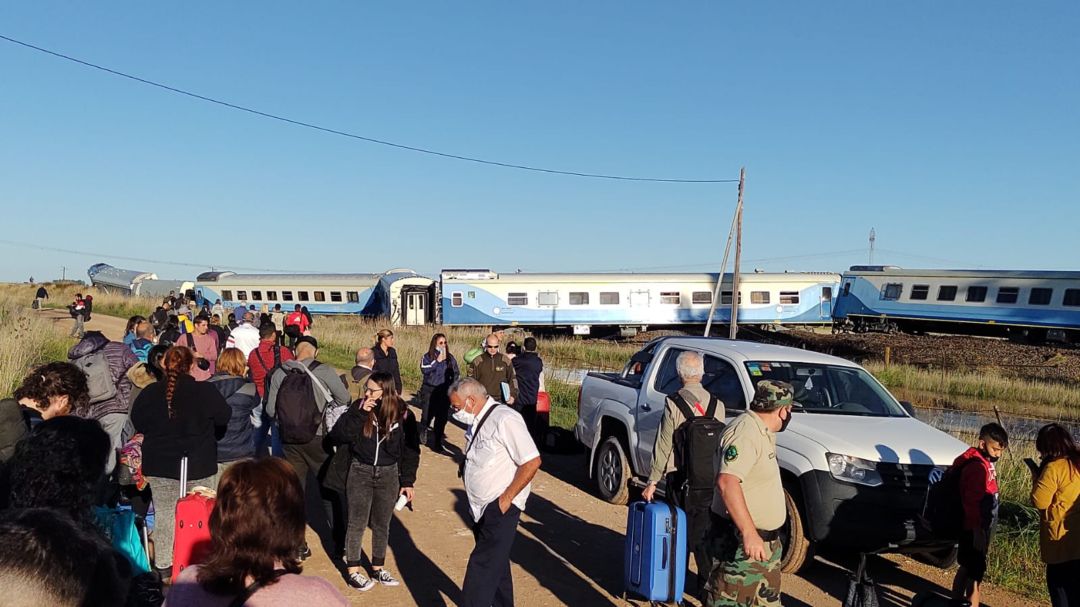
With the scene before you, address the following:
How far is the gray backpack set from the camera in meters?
7.55

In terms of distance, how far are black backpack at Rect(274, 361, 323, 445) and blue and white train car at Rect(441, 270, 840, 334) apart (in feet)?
100

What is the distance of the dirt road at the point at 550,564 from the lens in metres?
6.47

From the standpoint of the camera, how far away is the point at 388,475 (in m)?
6.46

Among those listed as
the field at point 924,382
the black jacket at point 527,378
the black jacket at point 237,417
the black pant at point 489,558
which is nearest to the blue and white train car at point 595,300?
the field at point 924,382

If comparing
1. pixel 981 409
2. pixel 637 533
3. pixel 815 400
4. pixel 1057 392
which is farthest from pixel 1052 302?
pixel 637 533

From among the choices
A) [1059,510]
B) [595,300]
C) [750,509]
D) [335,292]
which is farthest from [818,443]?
[335,292]

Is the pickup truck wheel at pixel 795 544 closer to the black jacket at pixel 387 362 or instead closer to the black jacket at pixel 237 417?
the black jacket at pixel 237 417

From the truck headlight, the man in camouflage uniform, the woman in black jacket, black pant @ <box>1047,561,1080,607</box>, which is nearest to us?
the man in camouflage uniform

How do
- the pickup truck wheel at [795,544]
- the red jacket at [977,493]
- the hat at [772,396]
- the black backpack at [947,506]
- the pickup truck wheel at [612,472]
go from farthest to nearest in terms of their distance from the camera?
1. the pickup truck wheel at [612,472]
2. the pickup truck wheel at [795,544]
3. the black backpack at [947,506]
4. the red jacket at [977,493]
5. the hat at [772,396]

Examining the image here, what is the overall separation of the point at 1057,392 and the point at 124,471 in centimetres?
2353

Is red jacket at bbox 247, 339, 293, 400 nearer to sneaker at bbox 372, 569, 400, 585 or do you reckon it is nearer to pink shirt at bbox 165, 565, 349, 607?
sneaker at bbox 372, 569, 400, 585

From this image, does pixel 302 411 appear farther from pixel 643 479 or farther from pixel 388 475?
pixel 643 479

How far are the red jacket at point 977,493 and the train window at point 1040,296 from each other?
32310 mm

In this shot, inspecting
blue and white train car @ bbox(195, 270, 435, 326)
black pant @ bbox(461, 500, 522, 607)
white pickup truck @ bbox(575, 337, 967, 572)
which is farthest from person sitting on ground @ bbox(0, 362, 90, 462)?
blue and white train car @ bbox(195, 270, 435, 326)
